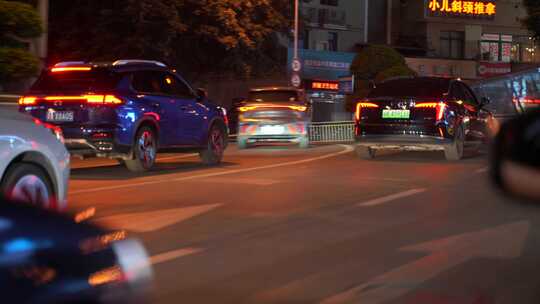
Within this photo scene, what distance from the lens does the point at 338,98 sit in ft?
115

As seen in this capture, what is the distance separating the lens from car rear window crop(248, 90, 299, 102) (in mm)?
20594

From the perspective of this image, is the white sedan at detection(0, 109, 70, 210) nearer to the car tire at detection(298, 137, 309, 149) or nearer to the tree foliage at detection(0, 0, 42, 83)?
the tree foliage at detection(0, 0, 42, 83)

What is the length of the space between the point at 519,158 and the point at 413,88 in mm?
13924

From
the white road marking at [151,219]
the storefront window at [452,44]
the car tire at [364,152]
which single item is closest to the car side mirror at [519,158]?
the white road marking at [151,219]

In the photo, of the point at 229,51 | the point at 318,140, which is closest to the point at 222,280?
the point at 318,140

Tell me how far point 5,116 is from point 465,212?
533 cm

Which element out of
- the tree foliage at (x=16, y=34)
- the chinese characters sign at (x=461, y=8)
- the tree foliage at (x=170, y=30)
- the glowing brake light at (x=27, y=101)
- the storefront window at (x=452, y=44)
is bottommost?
the glowing brake light at (x=27, y=101)

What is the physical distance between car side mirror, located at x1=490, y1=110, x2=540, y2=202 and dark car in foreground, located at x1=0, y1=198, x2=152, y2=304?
1802mm

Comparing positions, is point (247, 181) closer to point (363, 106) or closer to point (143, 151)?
point (143, 151)

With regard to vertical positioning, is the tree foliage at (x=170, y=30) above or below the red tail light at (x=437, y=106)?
above

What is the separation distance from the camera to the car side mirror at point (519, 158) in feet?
9.85

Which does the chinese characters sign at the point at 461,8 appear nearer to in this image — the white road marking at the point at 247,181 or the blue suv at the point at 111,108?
the blue suv at the point at 111,108

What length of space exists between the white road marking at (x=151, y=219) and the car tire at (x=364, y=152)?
7.67 metres

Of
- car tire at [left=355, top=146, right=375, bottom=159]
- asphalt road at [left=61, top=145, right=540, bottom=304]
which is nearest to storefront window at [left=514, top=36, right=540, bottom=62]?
car tire at [left=355, top=146, right=375, bottom=159]
